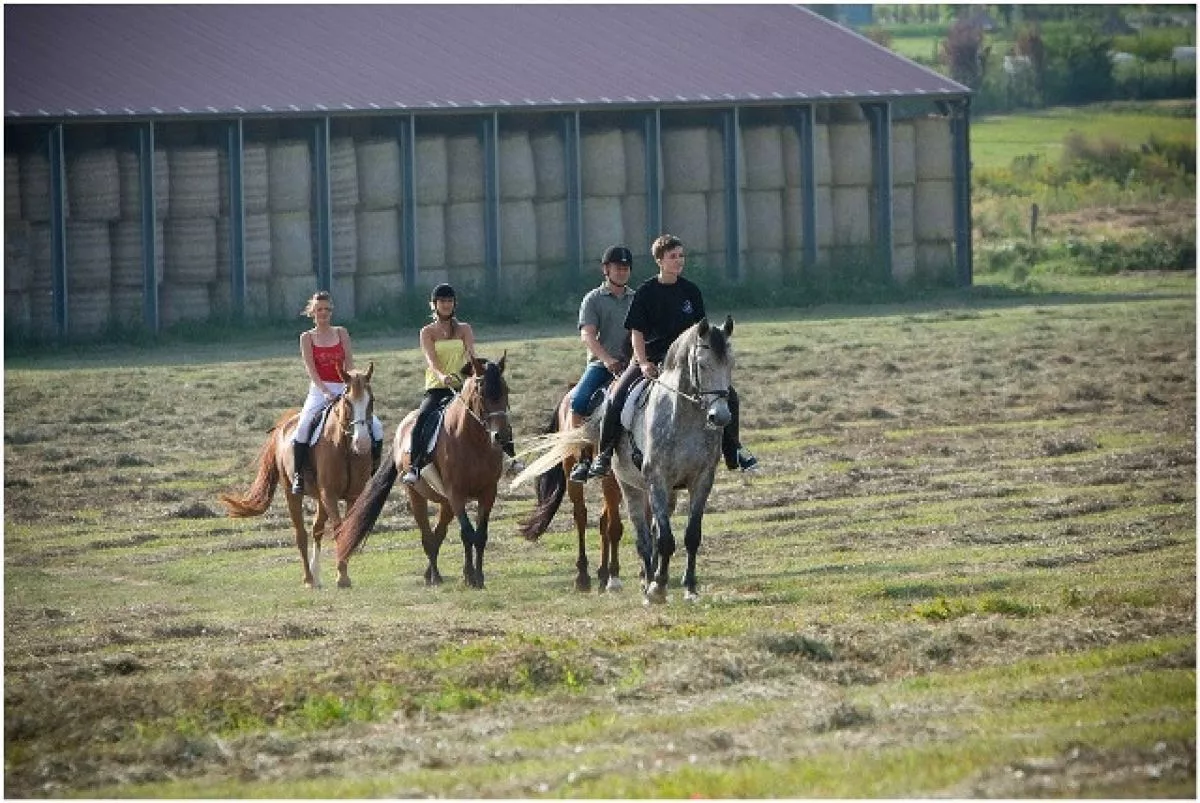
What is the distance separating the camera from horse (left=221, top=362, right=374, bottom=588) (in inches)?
779

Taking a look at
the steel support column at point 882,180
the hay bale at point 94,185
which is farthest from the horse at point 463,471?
the steel support column at point 882,180

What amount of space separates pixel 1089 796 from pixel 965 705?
2415 mm

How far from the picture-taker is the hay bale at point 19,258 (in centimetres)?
3628

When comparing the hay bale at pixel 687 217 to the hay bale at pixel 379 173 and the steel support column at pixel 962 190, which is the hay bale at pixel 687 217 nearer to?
the hay bale at pixel 379 173

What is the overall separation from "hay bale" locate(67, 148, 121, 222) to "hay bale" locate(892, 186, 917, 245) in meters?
14.7

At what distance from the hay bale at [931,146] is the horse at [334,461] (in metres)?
26.0

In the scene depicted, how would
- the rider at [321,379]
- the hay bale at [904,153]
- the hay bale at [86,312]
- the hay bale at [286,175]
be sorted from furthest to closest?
the hay bale at [904,153], the hay bale at [286,175], the hay bale at [86,312], the rider at [321,379]

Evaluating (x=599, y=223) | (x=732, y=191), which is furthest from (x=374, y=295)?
(x=732, y=191)

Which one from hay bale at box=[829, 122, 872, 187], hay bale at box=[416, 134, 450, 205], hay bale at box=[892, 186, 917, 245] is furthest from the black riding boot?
hay bale at box=[892, 186, 917, 245]

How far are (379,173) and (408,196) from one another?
0.61 metres

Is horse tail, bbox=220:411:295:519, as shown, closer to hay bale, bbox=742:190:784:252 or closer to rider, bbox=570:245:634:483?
rider, bbox=570:245:634:483

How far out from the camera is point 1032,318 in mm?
39219

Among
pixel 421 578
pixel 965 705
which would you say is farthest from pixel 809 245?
pixel 965 705

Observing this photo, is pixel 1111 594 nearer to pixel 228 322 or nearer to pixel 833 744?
pixel 833 744
